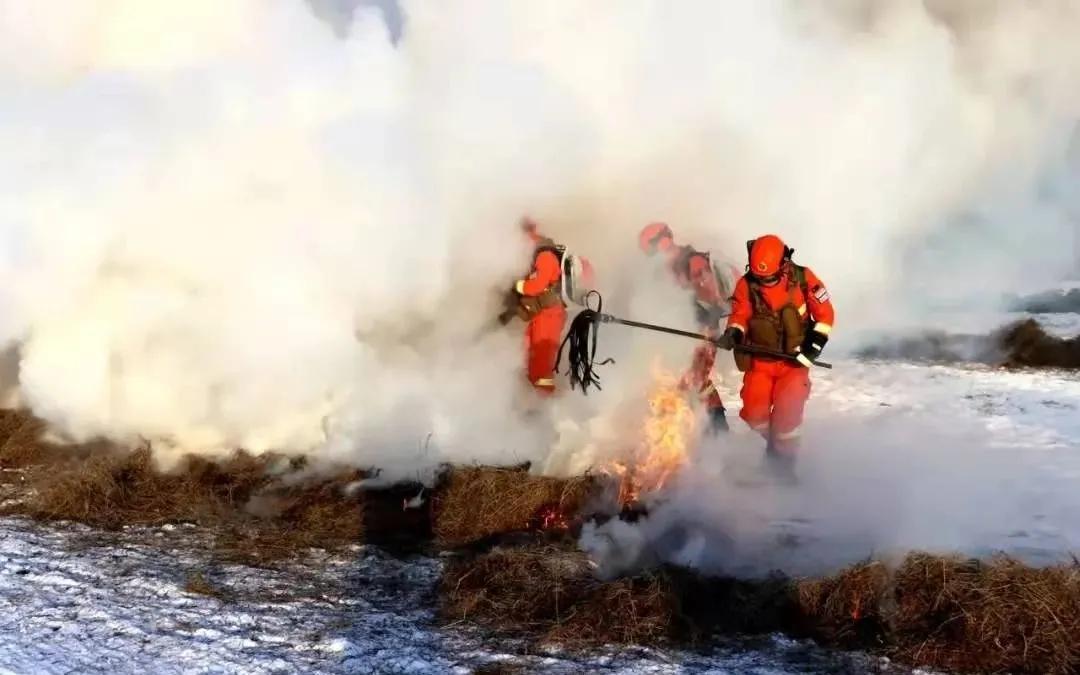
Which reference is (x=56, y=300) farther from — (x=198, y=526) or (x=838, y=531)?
(x=838, y=531)

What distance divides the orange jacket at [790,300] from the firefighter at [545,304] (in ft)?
5.04

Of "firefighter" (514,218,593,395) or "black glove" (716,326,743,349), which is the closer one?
"black glove" (716,326,743,349)

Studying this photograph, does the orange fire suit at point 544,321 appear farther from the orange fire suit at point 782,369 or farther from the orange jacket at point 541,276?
the orange fire suit at point 782,369

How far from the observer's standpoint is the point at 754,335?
623 centimetres

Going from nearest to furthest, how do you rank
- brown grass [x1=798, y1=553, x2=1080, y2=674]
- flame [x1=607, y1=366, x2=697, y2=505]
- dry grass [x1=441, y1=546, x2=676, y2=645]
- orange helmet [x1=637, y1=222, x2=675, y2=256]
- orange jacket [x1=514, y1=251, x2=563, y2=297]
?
1. brown grass [x1=798, y1=553, x2=1080, y2=674]
2. dry grass [x1=441, y1=546, x2=676, y2=645]
3. flame [x1=607, y1=366, x2=697, y2=505]
4. orange jacket [x1=514, y1=251, x2=563, y2=297]
5. orange helmet [x1=637, y1=222, x2=675, y2=256]

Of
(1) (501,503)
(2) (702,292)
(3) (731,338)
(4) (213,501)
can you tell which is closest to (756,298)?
(3) (731,338)

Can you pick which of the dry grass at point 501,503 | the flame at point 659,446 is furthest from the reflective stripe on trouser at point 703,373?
the dry grass at point 501,503

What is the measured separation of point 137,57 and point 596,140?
441 cm

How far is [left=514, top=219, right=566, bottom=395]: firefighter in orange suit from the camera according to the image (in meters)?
7.08

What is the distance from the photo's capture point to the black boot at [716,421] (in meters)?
7.30

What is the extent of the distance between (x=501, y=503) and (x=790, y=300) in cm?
255

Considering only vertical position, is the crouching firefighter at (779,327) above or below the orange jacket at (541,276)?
below

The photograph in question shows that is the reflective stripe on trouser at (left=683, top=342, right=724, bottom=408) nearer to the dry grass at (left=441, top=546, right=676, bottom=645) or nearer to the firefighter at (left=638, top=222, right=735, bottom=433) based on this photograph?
the firefighter at (left=638, top=222, right=735, bottom=433)

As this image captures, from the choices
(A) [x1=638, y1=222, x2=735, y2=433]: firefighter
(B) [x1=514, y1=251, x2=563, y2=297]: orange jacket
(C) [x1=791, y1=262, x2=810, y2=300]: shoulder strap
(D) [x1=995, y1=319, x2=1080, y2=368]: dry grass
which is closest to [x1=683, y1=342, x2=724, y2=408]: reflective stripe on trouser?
(A) [x1=638, y1=222, x2=735, y2=433]: firefighter
